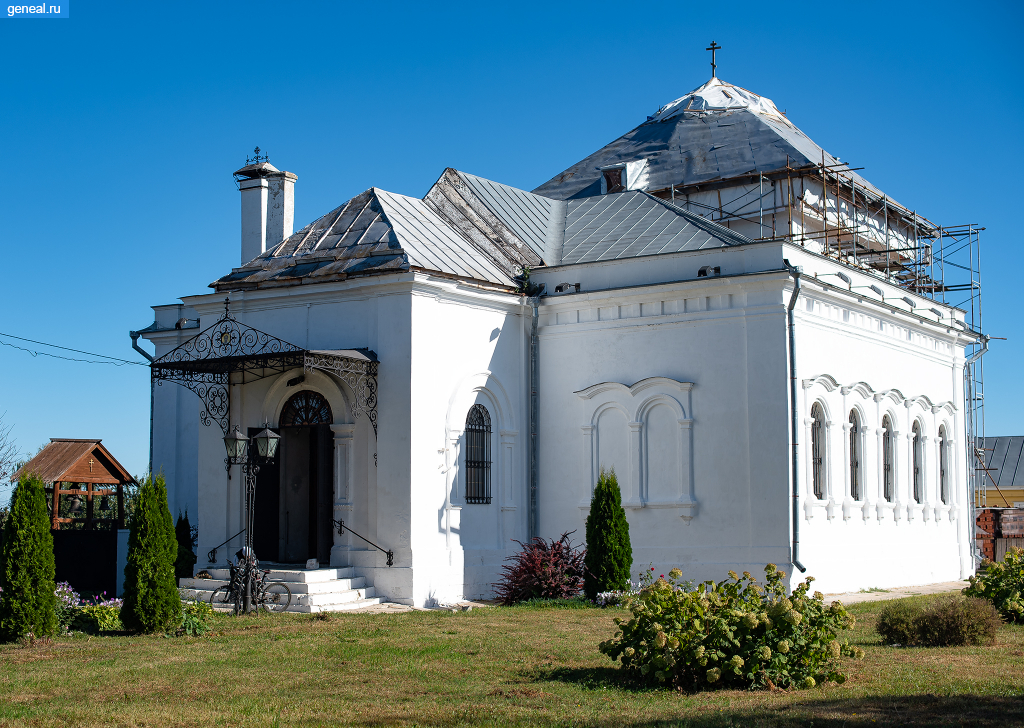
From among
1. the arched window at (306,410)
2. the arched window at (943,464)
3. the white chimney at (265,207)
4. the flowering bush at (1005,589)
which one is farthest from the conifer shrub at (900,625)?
the white chimney at (265,207)

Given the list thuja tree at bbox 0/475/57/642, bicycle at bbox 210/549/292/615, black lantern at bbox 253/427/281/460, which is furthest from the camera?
bicycle at bbox 210/549/292/615

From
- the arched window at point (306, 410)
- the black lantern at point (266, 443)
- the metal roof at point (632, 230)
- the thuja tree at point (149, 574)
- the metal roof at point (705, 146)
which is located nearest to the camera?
the thuja tree at point (149, 574)

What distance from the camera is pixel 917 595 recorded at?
19.2 meters

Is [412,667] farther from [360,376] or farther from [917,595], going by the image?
[917,595]

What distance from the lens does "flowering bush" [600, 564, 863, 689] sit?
31.7 feet

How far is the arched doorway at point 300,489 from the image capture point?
738 inches

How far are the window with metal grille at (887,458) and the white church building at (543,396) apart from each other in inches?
2.4

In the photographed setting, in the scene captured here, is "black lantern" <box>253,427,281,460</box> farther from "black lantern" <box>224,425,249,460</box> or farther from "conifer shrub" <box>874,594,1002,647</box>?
"conifer shrub" <box>874,594,1002,647</box>

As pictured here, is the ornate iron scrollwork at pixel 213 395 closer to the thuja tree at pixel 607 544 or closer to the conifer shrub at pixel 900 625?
the thuja tree at pixel 607 544

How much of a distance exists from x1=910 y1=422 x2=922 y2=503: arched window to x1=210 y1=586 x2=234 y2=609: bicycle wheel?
46.2ft

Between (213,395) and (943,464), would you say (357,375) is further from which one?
Answer: (943,464)

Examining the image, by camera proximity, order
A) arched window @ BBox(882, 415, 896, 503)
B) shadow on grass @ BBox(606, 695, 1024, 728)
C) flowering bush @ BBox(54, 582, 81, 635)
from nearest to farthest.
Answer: shadow on grass @ BBox(606, 695, 1024, 728) → flowering bush @ BBox(54, 582, 81, 635) → arched window @ BBox(882, 415, 896, 503)

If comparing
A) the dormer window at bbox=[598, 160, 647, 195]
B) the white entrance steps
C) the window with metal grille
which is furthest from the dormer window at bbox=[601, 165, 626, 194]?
the white entrance steps

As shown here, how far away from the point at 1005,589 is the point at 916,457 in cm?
904
